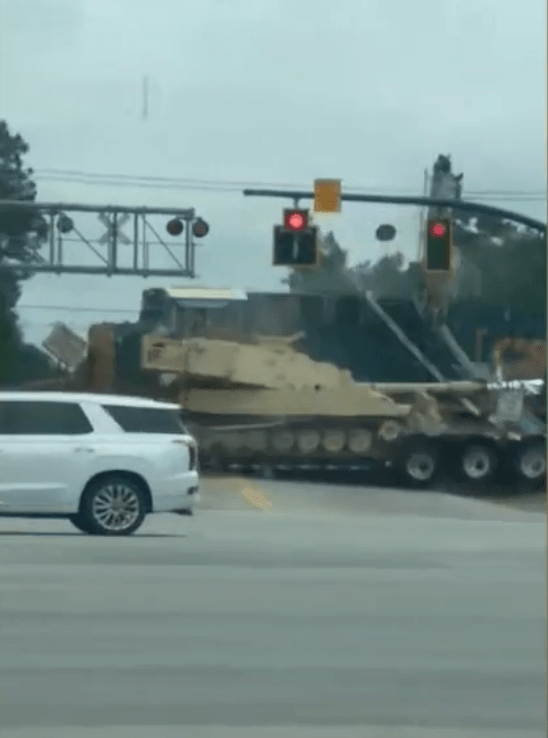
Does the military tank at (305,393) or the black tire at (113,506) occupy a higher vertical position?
the military tank at (305,393)

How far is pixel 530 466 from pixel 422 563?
24752 millimetres

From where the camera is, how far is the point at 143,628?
1281 centimetres

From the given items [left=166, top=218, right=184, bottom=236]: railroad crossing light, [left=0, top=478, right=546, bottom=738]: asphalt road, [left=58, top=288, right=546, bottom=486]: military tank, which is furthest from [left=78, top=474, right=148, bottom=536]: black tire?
[left=58, top=288, right=546, bottom=486]: military tank

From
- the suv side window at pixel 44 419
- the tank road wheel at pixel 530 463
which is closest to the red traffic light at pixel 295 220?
the suv side window at pixel 44 419

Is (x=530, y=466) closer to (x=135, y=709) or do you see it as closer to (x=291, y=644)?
(x=291, y=644)

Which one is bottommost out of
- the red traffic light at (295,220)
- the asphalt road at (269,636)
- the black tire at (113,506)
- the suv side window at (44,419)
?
the asphalt road at (269,636)

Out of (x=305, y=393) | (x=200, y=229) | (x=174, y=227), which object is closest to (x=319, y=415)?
(x=305, y=393)

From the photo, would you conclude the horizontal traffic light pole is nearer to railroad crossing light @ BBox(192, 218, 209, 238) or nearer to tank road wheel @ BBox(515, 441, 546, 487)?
railroad crossing light @ BBox(192, 218, 209, 238)

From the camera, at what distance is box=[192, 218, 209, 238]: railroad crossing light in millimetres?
29344

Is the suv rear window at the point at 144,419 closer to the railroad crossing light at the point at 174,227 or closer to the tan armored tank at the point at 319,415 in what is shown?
the railroad crossing light at the point at 174,227

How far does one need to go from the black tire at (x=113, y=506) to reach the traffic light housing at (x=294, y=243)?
5.42 meters

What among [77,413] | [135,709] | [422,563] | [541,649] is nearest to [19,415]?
[77,413]

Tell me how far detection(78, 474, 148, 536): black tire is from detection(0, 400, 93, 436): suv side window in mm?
646

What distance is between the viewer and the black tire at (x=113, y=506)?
21766mm
